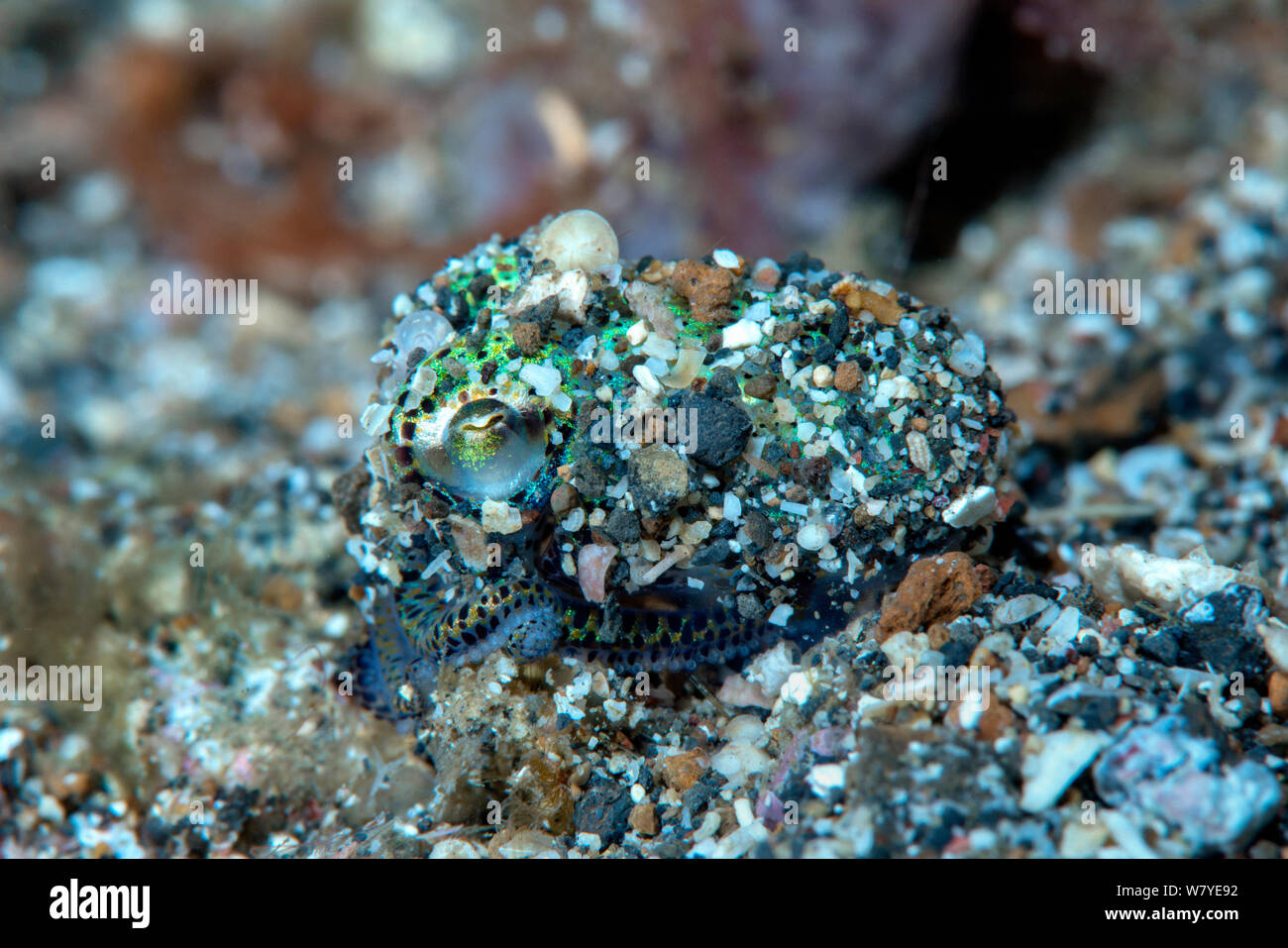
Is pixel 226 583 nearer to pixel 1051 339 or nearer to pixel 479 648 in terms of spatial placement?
pixel 479 648

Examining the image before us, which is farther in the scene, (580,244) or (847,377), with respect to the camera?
(580,244)

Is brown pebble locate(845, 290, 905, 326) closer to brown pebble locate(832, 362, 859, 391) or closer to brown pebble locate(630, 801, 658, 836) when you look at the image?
brown pebble locate(832, 362, 859, 391)

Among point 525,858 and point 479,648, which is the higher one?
point 479,648

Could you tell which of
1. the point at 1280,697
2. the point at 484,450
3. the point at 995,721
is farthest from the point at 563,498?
the point at 1280,697

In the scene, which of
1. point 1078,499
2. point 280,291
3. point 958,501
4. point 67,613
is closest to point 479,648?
point 958,501

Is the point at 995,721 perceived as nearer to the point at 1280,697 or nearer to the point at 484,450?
the point at 1280,697

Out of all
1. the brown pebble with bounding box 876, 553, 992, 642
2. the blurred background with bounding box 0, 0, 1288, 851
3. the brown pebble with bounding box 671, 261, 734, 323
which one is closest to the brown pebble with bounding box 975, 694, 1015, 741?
the brown pebble with bounding box 876, 553, 992, 642
